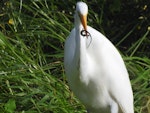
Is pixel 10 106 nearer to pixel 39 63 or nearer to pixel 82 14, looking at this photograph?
pixel 39 63

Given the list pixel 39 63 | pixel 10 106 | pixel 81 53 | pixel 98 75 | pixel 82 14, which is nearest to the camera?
pixel 82 14

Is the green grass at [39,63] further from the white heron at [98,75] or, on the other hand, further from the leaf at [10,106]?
the white heron at [98,75]

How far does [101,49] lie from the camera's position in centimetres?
368

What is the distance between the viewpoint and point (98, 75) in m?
3.66

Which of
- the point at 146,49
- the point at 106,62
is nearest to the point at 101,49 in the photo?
the point at 106,62

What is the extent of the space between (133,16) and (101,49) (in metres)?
2.31

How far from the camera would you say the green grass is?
434cm

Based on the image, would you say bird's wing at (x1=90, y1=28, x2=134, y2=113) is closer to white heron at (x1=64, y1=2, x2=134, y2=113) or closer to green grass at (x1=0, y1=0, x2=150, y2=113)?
white heron at (x1=64, y1=2, x2=134, y2=113)

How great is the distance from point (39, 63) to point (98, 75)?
1168 millimetres

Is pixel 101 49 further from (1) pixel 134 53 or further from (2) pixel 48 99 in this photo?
(1) pixel 134 53

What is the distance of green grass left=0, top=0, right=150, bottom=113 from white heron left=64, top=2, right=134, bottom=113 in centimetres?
50

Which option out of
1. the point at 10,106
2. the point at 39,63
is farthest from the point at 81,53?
the point at 39,63

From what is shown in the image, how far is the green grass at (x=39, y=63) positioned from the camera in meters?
4.34

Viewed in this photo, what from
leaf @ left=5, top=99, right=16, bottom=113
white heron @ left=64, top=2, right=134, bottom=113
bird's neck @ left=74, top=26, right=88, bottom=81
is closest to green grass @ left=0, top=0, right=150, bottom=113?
leaf @ left=5, top=99, right=16, bottom=113
